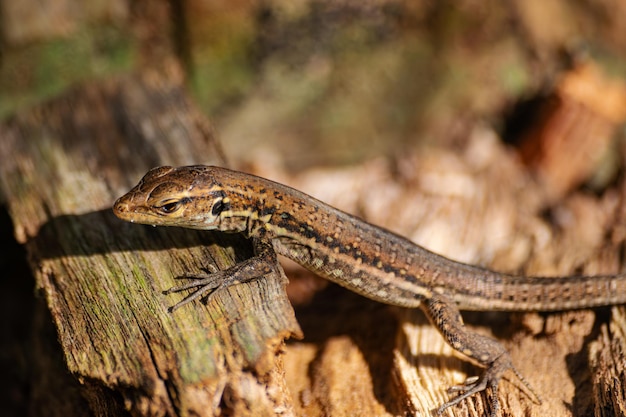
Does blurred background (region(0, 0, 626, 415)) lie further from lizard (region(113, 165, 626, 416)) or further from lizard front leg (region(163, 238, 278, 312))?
lizard front leg (region(163, 238, 278, 312))

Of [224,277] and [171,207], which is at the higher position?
[171,207]

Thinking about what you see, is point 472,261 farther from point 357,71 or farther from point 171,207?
point 171,207

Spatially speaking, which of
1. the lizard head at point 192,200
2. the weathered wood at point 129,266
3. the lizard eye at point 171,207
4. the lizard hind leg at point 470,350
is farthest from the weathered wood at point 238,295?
the lizard eye at point 171,207

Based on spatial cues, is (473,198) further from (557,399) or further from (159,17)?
(159,17)

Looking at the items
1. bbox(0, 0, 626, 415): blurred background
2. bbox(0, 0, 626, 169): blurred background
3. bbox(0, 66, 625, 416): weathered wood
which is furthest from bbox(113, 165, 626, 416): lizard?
bbox(0, 0, 626, 169): blurred background

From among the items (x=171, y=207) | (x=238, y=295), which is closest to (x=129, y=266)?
(x=171, y=207)

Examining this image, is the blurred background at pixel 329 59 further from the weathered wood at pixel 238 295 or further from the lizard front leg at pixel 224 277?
the lizard front leg at pixel 224 277
